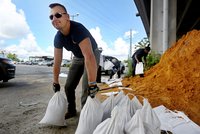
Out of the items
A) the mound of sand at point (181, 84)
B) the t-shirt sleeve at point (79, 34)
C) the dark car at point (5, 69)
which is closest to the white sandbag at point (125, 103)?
the t-shirt sleeve at point (79, 34)

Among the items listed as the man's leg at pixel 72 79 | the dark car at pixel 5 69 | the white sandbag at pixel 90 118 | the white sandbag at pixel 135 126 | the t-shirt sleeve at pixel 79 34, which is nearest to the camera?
the white sandbag at pixel 135 126

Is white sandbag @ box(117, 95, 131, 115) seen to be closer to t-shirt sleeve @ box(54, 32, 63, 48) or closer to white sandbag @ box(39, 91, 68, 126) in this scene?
white sandbag @ box(39, 91, 68, 126)

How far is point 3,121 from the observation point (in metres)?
3.89

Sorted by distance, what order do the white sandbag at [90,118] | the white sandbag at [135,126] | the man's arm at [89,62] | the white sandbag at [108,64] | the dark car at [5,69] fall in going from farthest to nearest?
the white sandbag at [108,64]
the dark car at [5,69]
the man's arm at [89,62]
the white sandbag at [90,118]
the white sandbag at [135,126]

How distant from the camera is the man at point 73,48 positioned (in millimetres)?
2873

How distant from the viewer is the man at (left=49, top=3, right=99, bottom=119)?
2873 mm

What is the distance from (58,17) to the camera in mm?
3016

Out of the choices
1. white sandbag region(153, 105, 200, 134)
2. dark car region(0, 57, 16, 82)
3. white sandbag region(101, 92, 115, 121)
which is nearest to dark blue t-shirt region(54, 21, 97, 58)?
white sandbag region(101, 92, 115, 121)

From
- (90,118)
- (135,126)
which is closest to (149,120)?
(135,126)

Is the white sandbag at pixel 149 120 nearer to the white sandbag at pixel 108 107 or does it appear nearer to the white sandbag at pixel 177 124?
the white sandbag at pixel 108 107

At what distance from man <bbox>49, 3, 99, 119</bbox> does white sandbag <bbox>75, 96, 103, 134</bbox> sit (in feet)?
0.61

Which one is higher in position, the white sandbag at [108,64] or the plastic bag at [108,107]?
the white sandbag at [108,64]

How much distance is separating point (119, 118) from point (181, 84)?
145 inches

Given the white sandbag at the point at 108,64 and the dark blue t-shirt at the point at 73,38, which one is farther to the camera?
the white sandbag at the point at 108,64
